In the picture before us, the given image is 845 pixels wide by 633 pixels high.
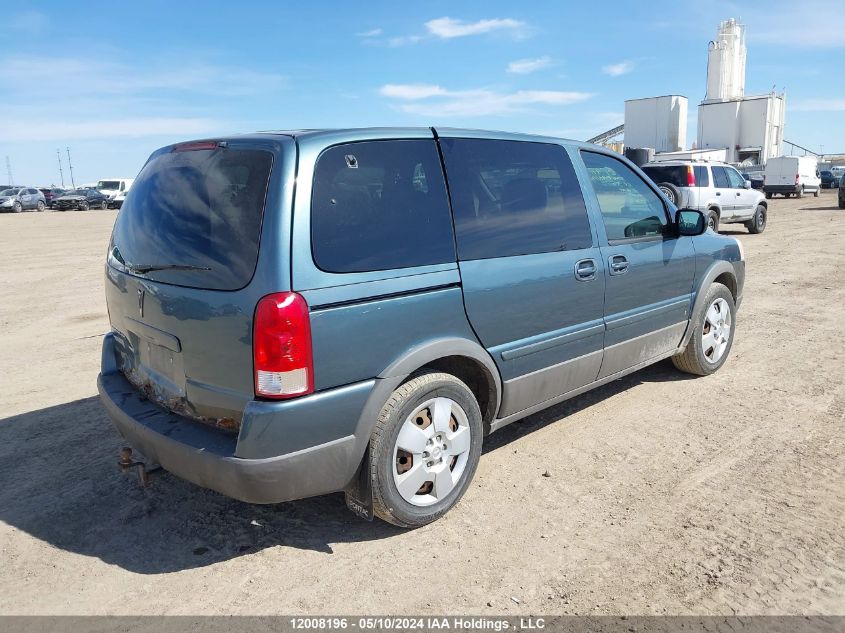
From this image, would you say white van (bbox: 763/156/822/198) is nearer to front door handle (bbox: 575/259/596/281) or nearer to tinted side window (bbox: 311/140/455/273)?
front door handle (bbox: 575/259/596/281)

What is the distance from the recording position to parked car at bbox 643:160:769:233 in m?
15.6

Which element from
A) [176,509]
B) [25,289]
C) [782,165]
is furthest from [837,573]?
[782,165]

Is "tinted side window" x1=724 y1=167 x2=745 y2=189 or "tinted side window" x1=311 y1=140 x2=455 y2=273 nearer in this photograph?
"tinted side window" x1=311 y1=140 x2=455 y2=273

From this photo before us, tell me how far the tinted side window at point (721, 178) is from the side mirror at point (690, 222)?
42.8 feet

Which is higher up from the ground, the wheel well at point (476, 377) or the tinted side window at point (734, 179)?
the tinted side window at point (734, 179)

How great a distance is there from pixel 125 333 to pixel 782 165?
1628 inches

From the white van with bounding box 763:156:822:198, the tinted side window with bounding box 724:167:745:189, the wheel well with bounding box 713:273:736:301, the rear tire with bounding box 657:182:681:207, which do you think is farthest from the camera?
the white van with bounding box 763:156:822:198

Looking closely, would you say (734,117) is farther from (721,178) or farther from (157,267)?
(157,267)

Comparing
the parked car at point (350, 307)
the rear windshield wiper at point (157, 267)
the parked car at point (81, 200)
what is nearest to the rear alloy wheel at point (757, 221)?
the parked car at point (350, 307)

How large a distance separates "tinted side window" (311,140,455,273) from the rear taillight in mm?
250

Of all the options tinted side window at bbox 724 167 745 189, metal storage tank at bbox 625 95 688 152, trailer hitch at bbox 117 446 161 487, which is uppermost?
metal storage tank at bbox 625 95 688 152

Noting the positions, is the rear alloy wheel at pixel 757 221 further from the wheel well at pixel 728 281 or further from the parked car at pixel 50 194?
the parked car at pixel 50 194

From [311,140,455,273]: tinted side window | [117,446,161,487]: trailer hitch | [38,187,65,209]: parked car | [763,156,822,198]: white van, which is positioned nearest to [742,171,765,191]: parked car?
[763,156,822,198]: white van

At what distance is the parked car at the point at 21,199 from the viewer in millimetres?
36906
